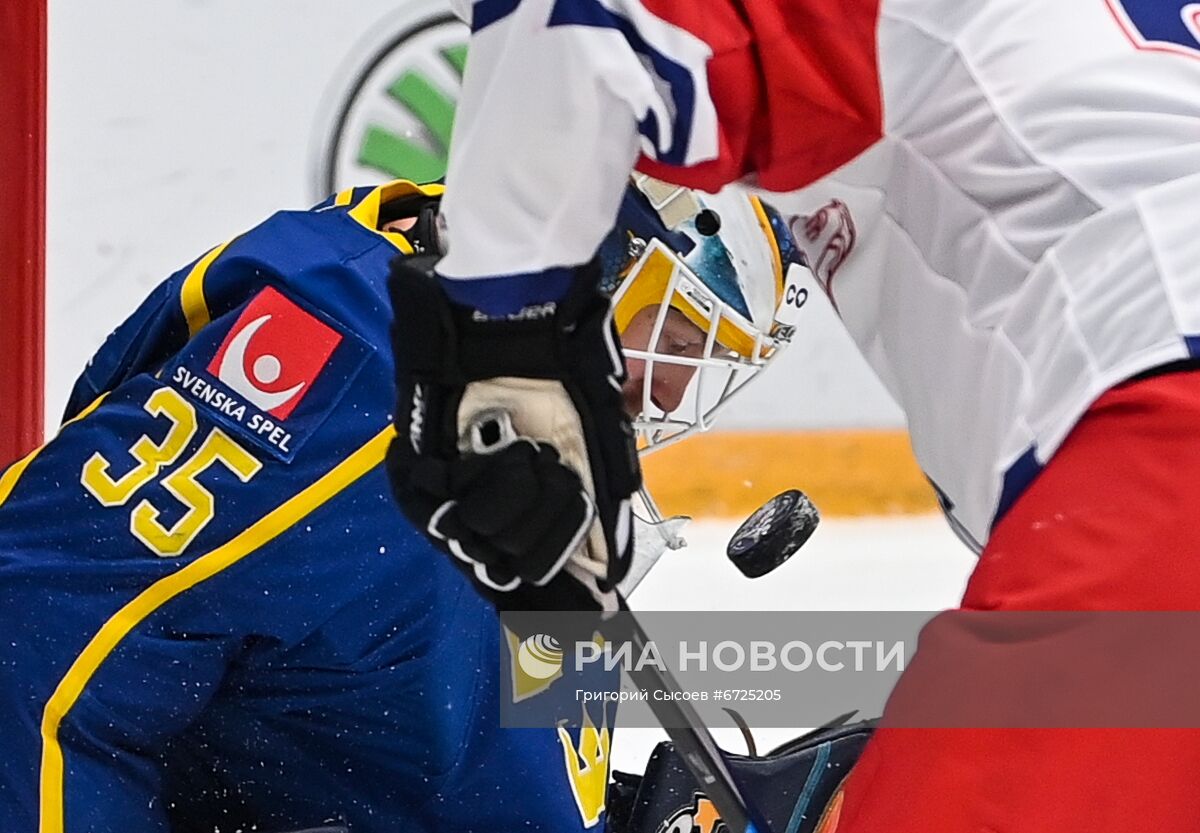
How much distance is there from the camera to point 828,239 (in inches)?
37.4

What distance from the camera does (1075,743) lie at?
2.20ft

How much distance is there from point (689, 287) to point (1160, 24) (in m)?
0.60

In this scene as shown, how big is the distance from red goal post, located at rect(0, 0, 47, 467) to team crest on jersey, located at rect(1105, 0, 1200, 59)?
1.44 m

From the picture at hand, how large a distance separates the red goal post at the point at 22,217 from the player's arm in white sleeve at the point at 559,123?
1245 millimetres

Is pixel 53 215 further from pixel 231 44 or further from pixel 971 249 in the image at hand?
pixel 971 249

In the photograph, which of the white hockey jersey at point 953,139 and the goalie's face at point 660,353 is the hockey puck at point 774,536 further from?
the white hockey jersey at point 953,139

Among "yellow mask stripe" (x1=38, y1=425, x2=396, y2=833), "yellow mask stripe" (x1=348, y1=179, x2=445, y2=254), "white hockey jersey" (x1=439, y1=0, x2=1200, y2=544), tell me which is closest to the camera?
"white hockey jersey" (x1=439, y1=0, x2=1200, y2=544)

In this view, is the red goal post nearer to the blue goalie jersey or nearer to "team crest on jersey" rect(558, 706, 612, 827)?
the blue goalie jersey

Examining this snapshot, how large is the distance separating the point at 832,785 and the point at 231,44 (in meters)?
1.13

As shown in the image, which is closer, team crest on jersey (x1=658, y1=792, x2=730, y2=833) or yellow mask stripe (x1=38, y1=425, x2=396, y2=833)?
yellow mask stripe (x1=38, y1=425, x2=396, y2=833)

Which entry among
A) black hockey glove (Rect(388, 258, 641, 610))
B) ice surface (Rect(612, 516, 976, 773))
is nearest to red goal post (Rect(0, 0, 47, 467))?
ice surface (Rect(612, 516, 976, 773))

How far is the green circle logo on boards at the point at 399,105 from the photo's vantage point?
2.00m

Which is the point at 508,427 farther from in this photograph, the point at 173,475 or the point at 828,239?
the point at 173,475

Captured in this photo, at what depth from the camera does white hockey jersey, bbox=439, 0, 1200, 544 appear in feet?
2.45
